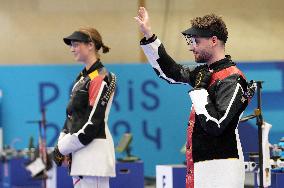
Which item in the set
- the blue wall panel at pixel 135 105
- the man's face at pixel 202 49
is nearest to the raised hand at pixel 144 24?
the man's face at pixel 202 49

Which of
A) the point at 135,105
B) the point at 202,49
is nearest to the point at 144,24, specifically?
the point at 202,49

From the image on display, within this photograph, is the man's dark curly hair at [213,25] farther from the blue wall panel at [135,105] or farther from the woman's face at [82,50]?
the blue wall panel at [135,105]

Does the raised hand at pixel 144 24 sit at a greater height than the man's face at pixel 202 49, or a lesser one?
greater

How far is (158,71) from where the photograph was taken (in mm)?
3586

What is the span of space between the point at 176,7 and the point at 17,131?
288cm

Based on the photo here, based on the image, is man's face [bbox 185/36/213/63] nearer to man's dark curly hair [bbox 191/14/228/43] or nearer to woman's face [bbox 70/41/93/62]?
man's dark curly hair [bbox 191/14/228/43]

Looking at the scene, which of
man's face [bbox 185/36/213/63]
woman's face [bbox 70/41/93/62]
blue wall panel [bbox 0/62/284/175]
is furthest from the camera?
blue wall panel [bbox 0/62/284/175]

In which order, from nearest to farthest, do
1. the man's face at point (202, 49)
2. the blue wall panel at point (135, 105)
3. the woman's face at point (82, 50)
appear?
the man's face at point (202, 49), the woman's face at point (82, 50), the blue wall panel at point (135, 105)

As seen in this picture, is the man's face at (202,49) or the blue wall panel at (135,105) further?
the blue wall panel at (135,105)

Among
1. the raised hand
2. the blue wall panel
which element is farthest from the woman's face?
the blue wall panel

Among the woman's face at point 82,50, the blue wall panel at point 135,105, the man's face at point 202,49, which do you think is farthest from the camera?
the blue wall panel at point 135,105

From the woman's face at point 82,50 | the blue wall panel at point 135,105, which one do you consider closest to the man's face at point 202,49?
the woman's face at point 82,50

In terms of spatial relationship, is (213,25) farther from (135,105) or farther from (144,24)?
(135,105)

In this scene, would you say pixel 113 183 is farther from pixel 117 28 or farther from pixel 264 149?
pixel 117 28
